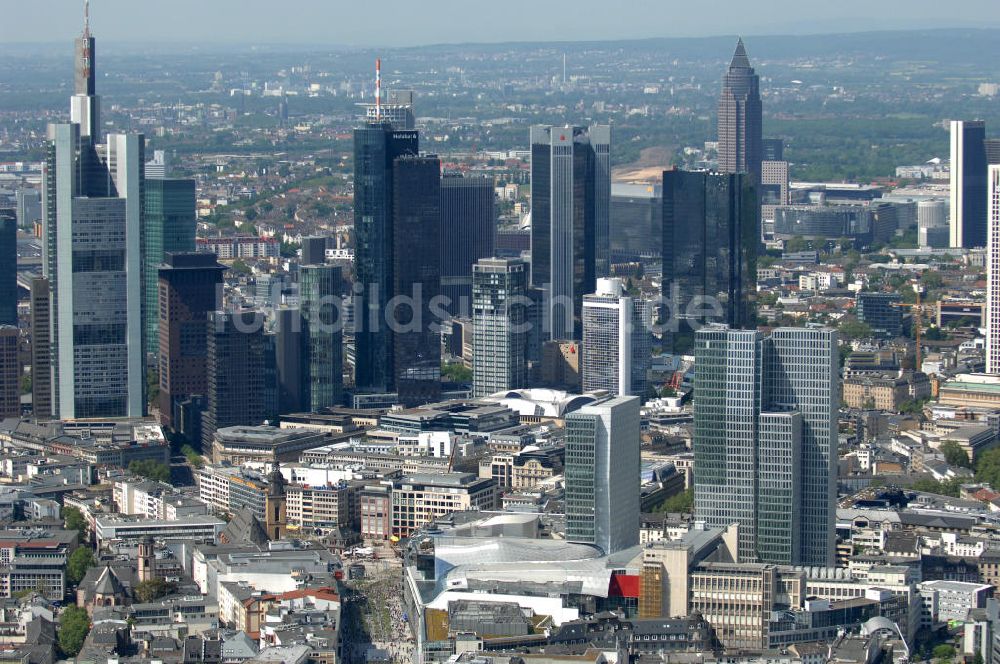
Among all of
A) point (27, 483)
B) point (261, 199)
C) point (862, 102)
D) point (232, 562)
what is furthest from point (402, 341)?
point (862, 102)

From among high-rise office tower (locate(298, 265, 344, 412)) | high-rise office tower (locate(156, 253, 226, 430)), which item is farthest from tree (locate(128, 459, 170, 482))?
high-rise office tower (locate(298, 265, 344, 412))

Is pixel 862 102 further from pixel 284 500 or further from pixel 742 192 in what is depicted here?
pixel 284 500

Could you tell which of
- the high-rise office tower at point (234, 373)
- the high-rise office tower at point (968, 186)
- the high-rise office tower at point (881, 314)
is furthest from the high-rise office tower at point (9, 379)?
the high-rise office tower at point (968, 186)

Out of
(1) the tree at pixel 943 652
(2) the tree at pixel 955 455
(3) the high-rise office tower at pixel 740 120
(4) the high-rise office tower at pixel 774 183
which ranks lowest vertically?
(1) the tree at pixel 943 652

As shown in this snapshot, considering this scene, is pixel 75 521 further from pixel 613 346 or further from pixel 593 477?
pixel 613 346

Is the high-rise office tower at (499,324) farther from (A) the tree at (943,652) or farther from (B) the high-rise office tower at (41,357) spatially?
(A) the tree at (943,652)

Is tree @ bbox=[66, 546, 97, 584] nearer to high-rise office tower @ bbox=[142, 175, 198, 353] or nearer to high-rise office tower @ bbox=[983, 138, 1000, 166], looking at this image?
high-rise office tower @ bbox=[142, 175, 198, 353]
